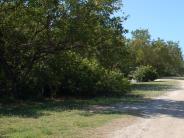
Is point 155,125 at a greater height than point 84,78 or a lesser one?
lesser

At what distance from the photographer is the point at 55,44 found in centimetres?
2488

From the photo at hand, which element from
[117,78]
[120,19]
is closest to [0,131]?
[120,19]

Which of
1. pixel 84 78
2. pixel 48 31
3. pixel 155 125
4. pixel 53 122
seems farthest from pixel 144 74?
pixel 53 122

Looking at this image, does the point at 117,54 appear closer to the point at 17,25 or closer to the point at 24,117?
the point at 17,25

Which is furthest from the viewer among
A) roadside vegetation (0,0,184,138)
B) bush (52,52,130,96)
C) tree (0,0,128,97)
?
bush (52,52,130,96)

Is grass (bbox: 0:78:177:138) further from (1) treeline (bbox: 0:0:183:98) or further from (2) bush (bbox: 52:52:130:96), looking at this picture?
(2) bush (bbox: 52:52:130:96)

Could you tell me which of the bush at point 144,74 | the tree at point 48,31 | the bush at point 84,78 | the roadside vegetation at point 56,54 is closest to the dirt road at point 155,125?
the roadside vegetation at point 56,54

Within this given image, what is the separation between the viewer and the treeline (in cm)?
2358

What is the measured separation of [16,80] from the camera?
2581 centimetres

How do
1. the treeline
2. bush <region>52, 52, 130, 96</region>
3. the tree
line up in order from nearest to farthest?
the tree → the treeline → bush <region>52, 52, 130, 96</region>

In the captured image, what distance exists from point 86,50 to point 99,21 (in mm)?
2554

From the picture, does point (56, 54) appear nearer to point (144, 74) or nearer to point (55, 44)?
point (55, 44)

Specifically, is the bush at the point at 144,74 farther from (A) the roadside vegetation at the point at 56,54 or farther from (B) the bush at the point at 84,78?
(A) the roadside vegetation at the point at 56,54

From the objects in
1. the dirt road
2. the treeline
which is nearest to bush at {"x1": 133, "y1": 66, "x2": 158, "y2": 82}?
the treeline
